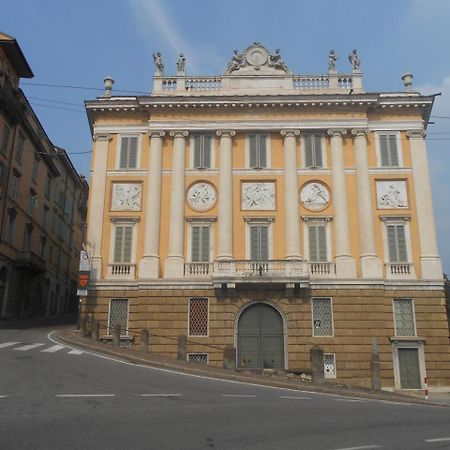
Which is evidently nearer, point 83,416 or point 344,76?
point 83,416

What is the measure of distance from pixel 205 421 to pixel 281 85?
2512 centimetres

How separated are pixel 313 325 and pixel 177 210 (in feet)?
31.7

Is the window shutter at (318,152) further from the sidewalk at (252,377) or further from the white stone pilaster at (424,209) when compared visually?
the sidewalk at (252,377)

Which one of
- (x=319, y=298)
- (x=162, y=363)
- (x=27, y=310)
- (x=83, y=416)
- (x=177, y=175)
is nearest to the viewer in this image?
(x=83, y=416)

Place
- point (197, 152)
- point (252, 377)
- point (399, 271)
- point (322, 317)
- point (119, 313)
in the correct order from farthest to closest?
1. point (197, 152)
2. point (119, 313)
3. point (399, 271)
4. point (322, 317)
5. point (252, 377)

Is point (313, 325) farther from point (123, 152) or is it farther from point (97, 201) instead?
point (123, 152)

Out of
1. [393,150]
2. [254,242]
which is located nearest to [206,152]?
[254,242]

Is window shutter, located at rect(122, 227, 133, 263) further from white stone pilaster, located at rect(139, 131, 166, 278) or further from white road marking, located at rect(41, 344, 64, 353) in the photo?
white road marking, located at rect(41, 344, 64, 353)

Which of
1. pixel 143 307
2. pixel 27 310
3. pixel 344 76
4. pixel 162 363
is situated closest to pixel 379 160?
pixel 344 76

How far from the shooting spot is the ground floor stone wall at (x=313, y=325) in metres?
27.1

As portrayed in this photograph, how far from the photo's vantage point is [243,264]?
2827 cm

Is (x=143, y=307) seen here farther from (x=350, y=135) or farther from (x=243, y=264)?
(x=350, y=135)

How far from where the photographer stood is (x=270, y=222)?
98.0 feet

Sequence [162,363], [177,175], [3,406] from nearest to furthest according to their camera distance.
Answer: [3,406] < [162,363] < [177,175]
